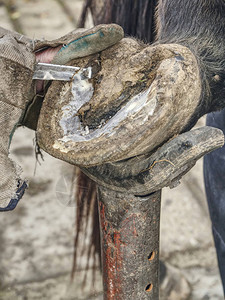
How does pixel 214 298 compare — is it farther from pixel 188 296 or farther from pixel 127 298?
pixel 127 298

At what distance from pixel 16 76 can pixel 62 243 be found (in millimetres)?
944

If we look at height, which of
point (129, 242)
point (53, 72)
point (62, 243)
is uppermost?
point (53, 72)

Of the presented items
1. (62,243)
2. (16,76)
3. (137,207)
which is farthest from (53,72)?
(62,243)

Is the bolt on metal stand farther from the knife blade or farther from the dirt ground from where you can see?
the dirt ground

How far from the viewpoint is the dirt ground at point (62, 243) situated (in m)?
1.44

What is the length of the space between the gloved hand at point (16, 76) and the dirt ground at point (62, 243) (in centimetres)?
57

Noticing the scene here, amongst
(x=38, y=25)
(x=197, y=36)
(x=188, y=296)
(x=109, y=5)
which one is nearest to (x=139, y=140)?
(x=197, y=36)

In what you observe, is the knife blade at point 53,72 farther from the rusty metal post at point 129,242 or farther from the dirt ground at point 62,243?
the dirt ground at point 62,243

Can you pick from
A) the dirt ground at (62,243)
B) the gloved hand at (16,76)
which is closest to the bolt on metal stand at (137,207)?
the gloved hand at (16,76)

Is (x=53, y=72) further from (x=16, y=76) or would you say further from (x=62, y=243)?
(x=62, y=243)

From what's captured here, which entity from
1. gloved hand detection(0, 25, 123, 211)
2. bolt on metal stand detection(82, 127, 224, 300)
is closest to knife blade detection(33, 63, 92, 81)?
gloved hand detection(0, 25, 123, 211)

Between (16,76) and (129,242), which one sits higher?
(16,76)

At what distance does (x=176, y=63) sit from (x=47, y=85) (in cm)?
27

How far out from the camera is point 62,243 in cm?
158
